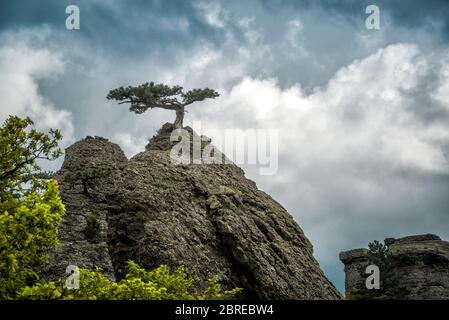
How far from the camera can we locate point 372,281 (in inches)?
2559

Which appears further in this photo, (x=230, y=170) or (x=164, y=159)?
(x=230, y=170)

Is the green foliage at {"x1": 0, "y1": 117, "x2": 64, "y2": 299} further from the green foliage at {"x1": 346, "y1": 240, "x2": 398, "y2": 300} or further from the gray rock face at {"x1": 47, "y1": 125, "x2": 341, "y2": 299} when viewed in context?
the green foliage at {"x1": 346, "y1": 240, "x2": 398, "y2": 300}

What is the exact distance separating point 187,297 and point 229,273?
16.1 metres

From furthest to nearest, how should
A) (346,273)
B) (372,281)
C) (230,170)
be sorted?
(346,273) < (372,281) < (230,170)

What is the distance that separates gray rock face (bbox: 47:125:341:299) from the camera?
3303cm

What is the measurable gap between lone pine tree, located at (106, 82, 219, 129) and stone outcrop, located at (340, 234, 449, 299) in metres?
32.7

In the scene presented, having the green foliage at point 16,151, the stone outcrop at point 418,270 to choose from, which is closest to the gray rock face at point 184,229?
the green foliage at point 16,151

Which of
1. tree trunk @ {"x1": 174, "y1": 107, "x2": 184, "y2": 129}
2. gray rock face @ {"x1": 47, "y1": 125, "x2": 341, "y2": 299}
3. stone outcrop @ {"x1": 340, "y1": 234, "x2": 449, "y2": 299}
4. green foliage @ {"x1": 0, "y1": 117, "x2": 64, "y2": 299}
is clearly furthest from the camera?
stone outcrop @ {"x1": 340, "y1": 234, "x2": 449, "y2": 299}

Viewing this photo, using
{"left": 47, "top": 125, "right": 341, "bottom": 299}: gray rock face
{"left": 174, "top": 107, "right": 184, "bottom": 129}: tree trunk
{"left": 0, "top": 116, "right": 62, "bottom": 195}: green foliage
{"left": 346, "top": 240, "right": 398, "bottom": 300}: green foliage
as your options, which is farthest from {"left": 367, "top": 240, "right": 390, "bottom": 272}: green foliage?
{"left": 0, "top": 116, "right": 62, "bottom": 195}: green foliage

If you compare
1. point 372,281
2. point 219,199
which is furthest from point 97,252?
point 372,281

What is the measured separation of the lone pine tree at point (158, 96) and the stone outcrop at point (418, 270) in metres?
32.7

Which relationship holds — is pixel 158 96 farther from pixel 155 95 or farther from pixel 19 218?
pixel 19 218

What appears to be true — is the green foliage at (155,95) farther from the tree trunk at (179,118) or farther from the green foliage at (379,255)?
the green foliage at (379,255)
